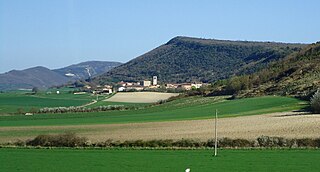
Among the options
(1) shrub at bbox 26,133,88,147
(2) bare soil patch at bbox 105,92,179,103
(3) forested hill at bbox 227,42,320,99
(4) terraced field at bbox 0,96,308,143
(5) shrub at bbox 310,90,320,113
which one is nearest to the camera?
(1) shrub at bbox 26,133,88,147

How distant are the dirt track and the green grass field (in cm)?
777

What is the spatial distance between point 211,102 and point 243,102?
9.20 m

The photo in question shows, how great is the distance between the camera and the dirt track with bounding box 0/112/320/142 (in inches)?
1855

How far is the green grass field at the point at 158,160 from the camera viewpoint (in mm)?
29375

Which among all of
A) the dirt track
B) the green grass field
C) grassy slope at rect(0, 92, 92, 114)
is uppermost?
grassy slope at rect(0, 92, 92, 114)

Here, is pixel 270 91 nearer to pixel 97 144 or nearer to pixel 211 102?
pixel 211 102

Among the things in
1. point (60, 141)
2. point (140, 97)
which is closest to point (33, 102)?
point (140, 97)

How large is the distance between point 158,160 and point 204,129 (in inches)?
786

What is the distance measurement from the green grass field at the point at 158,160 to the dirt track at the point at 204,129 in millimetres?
7767

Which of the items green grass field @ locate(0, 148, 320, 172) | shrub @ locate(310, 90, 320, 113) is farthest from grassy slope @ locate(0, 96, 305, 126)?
green grass field @ locate(0, 148, 320, 172)

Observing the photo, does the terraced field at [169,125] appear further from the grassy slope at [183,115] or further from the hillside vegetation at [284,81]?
the hillside vegetation at [284,81]

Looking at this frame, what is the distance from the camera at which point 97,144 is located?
44438 mm

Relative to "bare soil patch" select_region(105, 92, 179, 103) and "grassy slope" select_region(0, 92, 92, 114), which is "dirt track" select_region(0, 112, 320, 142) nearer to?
"grassy slope" select_region(0, 92, 92, 114)

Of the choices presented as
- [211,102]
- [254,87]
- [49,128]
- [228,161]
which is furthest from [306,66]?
[228,161]
